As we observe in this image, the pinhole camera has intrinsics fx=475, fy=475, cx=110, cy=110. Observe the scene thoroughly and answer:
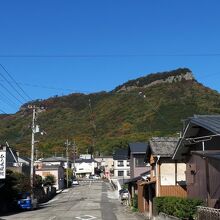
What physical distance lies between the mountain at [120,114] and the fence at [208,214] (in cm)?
5320

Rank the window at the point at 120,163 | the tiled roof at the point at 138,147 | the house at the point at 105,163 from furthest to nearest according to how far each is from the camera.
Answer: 1. the house at the point at 105,163
2. the window at the point at 120,163
3. the tiled roof at the point at 138,147

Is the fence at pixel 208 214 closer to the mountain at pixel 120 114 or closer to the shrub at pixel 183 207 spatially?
the shrub at pixel 183 207

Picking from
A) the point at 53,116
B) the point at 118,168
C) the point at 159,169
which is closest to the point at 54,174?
the point at 53,116

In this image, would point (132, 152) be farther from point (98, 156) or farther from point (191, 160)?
point (98, 156)

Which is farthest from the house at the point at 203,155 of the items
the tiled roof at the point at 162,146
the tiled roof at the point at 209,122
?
the tiled roof at the point at 162,146

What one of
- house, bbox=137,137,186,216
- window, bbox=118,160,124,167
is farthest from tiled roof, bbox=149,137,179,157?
window, bbox=118,160,124,167

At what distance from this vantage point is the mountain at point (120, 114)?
75812mm

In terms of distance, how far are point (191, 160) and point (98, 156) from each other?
410 ft

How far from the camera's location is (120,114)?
326 feet

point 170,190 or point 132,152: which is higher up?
point 132,152

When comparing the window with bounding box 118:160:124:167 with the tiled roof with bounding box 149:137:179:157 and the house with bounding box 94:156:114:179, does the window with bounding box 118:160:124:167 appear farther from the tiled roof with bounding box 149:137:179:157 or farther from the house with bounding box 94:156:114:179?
the tiled roof with bounding box 149:137:179:157

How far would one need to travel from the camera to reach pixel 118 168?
375 feet

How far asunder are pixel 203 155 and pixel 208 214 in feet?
5.56

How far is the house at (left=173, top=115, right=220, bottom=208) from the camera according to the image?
15.3m
